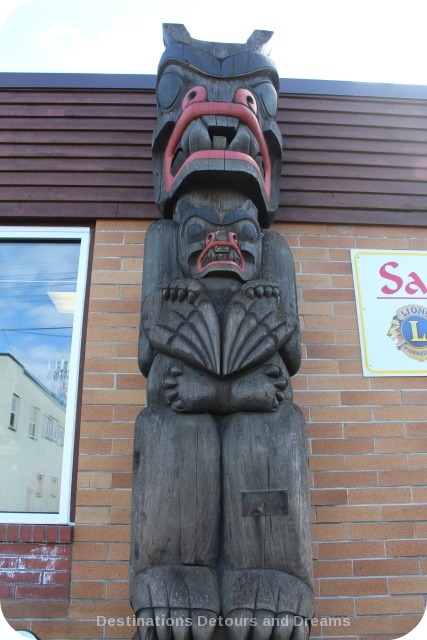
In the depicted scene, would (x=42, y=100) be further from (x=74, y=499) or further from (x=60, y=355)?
(x=74, y=499)

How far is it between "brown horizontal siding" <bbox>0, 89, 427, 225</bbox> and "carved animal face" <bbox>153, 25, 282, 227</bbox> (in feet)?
2.03

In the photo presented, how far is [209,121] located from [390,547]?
8.60 ft

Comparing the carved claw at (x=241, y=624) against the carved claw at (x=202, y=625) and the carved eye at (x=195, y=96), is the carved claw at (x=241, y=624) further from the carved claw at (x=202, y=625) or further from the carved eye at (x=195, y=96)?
the carved eye at (x=195, y=96)

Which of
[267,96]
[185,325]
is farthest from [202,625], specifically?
[267,96]

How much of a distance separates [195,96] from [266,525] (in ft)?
7.60

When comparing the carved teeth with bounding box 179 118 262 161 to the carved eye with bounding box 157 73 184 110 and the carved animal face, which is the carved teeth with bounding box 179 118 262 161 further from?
the carved eye with bounding box 157 73 184 110

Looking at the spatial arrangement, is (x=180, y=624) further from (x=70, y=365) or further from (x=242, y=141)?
(x=242, y=141)

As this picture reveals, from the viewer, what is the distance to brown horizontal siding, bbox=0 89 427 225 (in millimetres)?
3959

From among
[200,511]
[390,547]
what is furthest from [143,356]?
[390,547]

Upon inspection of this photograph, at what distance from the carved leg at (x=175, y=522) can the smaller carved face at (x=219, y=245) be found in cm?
76

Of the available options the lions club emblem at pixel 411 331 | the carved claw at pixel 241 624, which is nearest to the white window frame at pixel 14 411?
the carved claw at pixel 241 624

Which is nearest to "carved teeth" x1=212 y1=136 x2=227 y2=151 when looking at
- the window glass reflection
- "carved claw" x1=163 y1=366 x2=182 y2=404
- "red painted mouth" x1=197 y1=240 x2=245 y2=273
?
"red painted mouth" x1=197 y1=240 x2=245 y2=273

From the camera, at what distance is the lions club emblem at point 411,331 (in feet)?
12.1

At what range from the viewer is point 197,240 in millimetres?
2832
